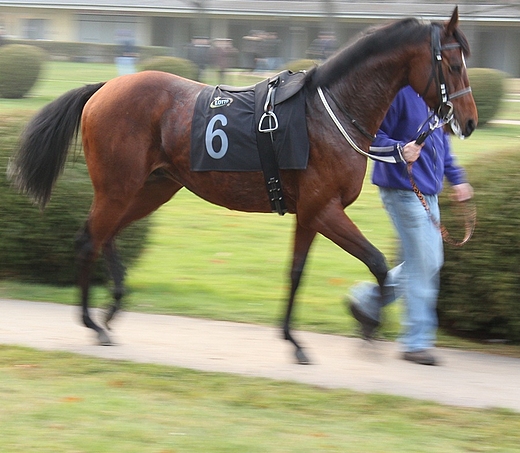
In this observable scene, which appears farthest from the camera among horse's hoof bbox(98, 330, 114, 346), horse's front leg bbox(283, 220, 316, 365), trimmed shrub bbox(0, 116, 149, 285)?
trimmed shrub bbox(0, 116, 149, 285)

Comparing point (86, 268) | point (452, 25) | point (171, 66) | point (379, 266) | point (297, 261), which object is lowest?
point (171, 66)

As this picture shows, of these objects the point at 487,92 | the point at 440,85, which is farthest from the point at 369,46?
the point at 487,92

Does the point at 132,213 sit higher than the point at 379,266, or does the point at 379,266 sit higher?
the point at 379,266

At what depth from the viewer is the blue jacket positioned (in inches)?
224

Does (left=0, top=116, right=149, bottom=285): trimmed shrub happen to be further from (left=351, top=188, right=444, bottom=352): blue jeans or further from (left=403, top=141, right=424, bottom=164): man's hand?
(left=403, top=141, right=424, bottom=164): man's hand

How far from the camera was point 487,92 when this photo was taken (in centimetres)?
2077

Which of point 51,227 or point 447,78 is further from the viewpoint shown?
point 51,227

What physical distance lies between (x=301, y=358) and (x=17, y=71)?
66.6ft

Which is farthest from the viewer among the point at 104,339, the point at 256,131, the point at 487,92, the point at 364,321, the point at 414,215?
the point at 487,92

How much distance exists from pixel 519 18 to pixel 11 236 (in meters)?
34.3

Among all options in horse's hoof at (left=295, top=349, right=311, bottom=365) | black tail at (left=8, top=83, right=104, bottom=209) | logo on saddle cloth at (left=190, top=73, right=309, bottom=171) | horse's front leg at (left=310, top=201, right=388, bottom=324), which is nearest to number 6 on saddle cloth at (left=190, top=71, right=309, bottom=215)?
logo on saddle cloth at (left=190, top=73, right=309, bottom=171)

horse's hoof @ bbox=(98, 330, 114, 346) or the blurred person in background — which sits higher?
the blurred person in background

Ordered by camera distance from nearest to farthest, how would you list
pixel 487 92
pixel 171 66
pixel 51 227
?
pixel 51 227 < pixel 487 92 < pixel 171 66

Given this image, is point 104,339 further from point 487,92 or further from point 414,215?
point 487,92
